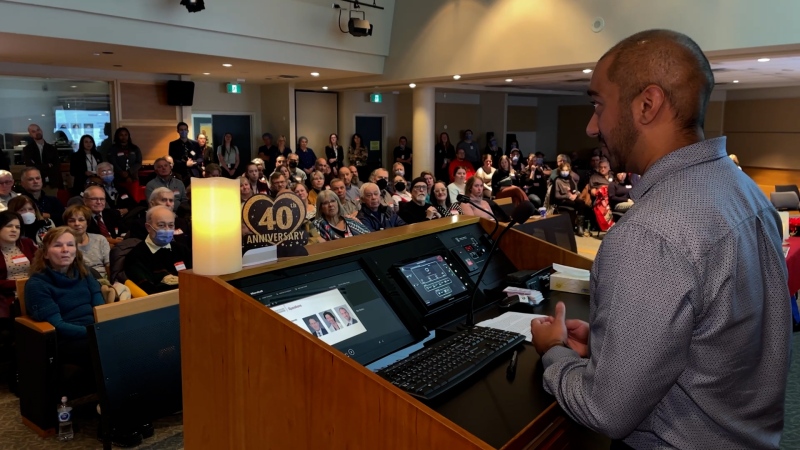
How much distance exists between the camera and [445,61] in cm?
929

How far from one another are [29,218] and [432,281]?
4158 millimetres

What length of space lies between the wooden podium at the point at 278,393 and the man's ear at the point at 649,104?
0.65 metres

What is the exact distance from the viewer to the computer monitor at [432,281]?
1.97 m

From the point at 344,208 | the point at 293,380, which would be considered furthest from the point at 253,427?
the point at 344,208

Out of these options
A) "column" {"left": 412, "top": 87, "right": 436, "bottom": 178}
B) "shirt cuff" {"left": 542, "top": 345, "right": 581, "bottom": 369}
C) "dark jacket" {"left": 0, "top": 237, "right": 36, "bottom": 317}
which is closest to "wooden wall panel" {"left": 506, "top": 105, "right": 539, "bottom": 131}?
"column" {"left": 412, "top": 87, "right": 436, "bottom": 178}

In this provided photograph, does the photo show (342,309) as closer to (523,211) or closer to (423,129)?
(523,211)

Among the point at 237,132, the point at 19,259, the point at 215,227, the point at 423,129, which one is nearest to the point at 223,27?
the point at 423,129

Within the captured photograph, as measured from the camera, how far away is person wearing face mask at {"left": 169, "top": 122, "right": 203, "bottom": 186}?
32.5ft

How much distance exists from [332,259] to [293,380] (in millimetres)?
507

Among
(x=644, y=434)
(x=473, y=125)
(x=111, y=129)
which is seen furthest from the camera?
(x=473, y=125)

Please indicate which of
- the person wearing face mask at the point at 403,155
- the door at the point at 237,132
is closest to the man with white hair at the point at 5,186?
the door at the point at 237,132

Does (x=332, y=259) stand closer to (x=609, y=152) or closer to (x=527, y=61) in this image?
(x=609, y=152)

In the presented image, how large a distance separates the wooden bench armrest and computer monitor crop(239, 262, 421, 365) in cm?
196

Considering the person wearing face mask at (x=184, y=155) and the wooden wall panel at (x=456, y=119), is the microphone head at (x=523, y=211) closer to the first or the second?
the person wearing face mask at (x=184, y=155)
